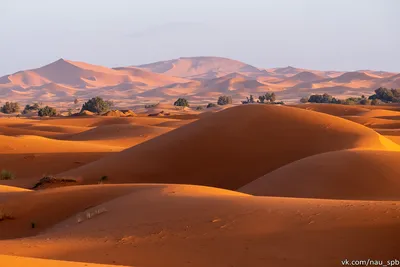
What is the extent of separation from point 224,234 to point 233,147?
14.4m

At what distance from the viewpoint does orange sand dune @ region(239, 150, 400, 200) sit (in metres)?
14.4

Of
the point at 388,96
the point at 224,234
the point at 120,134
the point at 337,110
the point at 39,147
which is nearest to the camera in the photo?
the point at 224,234

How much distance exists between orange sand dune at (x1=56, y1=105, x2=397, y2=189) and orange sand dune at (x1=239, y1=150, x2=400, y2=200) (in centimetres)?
408

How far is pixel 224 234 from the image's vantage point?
8.68 meters

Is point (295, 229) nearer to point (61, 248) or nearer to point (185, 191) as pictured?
point (61, 248)

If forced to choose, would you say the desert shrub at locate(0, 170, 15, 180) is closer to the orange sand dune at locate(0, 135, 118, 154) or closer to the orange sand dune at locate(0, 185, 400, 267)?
the orange sand dune at locate(0, 135, 118, 154)

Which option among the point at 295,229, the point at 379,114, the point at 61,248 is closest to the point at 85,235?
the point at 61,248

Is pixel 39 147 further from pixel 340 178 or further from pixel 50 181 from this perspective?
pixel 340 178

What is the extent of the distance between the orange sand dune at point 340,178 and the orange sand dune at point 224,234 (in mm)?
3895

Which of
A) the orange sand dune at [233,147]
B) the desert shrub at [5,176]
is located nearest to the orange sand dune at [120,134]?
the orange sand dune at [233,147]

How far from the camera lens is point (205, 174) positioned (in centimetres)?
2142

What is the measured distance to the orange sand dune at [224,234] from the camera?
25.1 ft

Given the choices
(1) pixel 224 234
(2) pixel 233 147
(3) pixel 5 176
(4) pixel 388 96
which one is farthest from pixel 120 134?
(4) pixel 388 96

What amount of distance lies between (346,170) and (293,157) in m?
6.20
